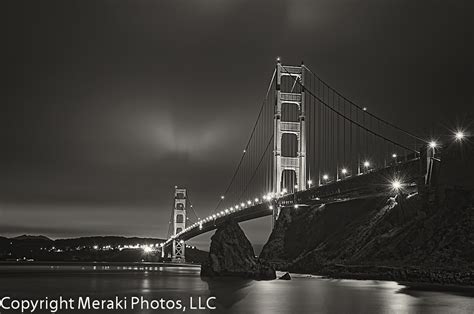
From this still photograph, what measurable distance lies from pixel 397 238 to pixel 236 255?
1483cm

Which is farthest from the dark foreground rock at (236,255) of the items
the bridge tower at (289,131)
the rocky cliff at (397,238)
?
the bridge tower at (289,131)

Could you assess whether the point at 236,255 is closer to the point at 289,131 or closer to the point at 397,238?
the point at 397,238

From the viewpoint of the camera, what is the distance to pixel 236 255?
49344mm

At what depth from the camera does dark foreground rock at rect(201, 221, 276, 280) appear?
48.7 m

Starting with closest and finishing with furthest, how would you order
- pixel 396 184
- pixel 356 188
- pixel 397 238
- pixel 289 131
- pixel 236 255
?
pixel 236 255, pixel 397 238, pixel 396 184, pixel 356 188, pixel 289 131

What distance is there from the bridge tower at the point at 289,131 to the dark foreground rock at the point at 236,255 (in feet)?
112

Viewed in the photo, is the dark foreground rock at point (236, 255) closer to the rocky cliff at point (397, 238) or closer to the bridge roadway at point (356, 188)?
the rocky cliff at point (397, 238)

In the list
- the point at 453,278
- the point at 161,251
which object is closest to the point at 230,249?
the point at 453,278

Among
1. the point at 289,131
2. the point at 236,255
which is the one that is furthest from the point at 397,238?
the point at 289,131

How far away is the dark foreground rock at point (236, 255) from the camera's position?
48.7 metres

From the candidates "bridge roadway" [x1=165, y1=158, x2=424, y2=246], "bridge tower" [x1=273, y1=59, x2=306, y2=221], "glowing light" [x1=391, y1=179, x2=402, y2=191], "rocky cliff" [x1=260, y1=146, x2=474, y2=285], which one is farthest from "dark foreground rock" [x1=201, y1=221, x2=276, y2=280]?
"bridge tower" [x1=273, y1=59, x2=306, y2=221]

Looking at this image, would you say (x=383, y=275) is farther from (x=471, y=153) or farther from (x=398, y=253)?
(x=471, y=153)

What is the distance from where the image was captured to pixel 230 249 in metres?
48.9

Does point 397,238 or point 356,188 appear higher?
point 356,188
